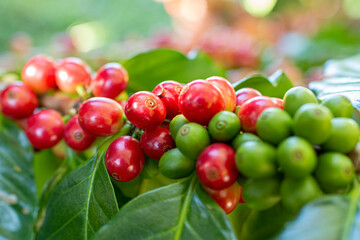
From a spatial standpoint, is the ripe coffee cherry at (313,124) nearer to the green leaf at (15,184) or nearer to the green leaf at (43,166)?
the green leaf at (15,184)

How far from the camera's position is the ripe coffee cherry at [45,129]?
65 cm

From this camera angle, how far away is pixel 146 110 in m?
0.44

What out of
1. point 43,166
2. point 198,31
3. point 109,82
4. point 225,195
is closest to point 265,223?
point 225,195

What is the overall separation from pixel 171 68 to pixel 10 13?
363cm

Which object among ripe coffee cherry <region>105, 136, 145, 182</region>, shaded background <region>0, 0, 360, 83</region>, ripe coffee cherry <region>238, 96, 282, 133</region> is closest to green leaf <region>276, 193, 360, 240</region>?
ripe coffee cherry <region>238, 96, 282, 133</region>

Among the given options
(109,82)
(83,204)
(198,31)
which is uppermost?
(109,82)

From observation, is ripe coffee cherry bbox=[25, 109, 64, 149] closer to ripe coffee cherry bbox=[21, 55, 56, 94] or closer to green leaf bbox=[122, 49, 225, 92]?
ripe coffee cherry bbox=[21, 55, 56, 94]

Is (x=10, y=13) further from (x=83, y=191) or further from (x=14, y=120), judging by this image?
(x=83, y=191)

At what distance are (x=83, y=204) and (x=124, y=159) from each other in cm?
10

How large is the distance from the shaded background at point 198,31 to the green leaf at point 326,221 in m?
0.98

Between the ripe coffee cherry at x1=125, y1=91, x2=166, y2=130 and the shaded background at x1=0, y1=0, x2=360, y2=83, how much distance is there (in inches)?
31.7

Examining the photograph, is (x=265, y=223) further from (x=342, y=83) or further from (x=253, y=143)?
(x=342, y=83)

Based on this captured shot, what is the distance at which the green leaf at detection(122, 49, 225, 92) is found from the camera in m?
0.80

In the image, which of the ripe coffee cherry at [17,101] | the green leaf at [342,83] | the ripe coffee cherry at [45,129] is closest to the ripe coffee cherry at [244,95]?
the green leaf at [342,83]
